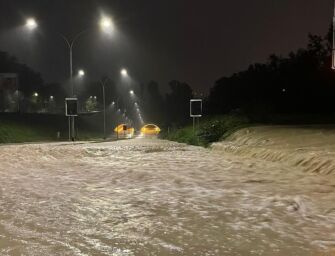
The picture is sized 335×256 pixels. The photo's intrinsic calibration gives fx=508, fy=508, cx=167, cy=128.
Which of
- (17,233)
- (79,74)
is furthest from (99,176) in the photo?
(79,74)

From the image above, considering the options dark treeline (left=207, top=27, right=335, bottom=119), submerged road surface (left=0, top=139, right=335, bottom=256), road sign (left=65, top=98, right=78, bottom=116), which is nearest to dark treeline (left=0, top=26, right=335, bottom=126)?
dark treeline (left=207, top=27, right=335, bottom=119)

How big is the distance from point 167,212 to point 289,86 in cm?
7056

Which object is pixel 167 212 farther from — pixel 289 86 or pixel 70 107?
pixel 289 86

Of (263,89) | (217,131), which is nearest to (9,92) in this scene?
(263,89)

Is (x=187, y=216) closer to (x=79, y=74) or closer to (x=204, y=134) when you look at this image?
(x=204, y=134)

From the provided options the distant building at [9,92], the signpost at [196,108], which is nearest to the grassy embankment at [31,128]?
the distant building at [9,92]

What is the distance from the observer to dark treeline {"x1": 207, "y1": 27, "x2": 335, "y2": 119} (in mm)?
60694

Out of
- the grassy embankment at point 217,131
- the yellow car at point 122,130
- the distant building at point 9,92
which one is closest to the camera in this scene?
the grassy embankment at point 217,131

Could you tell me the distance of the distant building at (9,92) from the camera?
77.0 metres

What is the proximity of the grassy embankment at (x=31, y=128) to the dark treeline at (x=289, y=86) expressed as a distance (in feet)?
75.0

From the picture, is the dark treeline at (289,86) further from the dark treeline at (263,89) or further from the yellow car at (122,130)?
the yellow car at (122,130)

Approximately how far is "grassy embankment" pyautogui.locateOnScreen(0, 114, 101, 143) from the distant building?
5171 mm

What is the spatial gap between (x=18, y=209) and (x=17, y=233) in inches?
78.5

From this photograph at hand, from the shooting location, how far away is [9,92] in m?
96.2
